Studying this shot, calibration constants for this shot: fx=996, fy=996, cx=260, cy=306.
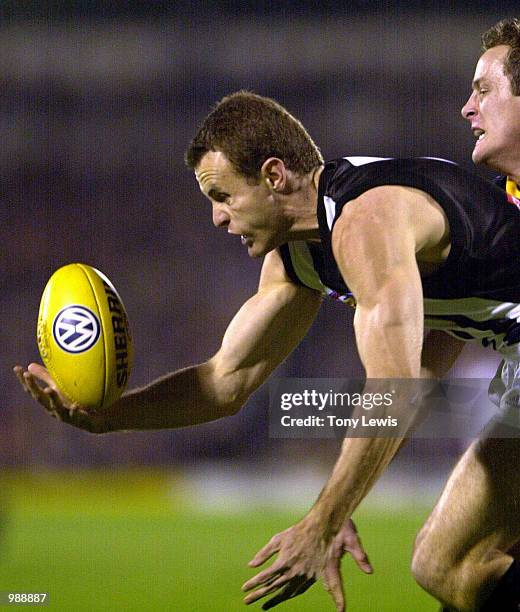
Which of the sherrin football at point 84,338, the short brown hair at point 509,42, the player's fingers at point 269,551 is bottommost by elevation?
the player's fingers at point 269,551

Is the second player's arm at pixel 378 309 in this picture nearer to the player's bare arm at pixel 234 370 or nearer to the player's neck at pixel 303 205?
the player's neck at pixel 303 205

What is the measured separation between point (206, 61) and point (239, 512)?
1.08 meters

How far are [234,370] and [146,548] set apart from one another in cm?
67

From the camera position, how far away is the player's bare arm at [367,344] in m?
1.43

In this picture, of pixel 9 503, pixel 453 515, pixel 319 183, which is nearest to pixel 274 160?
pixel 319 183

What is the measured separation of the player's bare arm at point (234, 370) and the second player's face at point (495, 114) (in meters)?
0.47

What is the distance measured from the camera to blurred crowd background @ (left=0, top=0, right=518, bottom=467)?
225cm

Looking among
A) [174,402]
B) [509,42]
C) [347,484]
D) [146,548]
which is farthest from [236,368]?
[509,42]

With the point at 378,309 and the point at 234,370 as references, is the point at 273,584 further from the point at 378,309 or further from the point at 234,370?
the point at 234,370

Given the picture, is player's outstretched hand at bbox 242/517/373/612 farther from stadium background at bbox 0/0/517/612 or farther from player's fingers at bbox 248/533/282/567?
stadium background at bbox 0/0/517/612

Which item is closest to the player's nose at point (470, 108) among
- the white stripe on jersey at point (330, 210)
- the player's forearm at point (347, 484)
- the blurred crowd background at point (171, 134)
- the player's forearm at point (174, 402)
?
the blurred crowd background at point (171, 134)

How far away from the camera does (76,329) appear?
1799 millimetres

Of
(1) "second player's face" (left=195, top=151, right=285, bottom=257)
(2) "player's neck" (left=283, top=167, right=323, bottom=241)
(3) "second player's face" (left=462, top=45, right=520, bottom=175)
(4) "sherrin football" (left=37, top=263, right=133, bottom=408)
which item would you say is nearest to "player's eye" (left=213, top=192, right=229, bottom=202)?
(1) "second player's face" (left=195, top=151, right=285, bottom=257)

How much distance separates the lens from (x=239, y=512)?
244 cm
